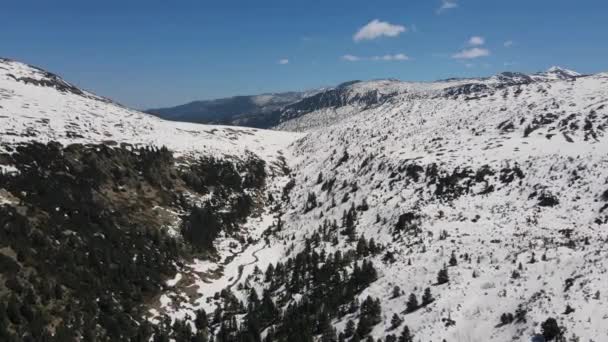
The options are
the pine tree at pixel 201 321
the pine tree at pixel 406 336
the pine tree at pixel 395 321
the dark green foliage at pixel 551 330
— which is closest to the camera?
the dark green foliage at pixel 551 330

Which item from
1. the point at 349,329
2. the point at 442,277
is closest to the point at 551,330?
the point at 442,277

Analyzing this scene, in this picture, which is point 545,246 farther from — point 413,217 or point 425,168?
point 425,168

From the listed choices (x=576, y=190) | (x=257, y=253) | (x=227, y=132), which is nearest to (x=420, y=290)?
(x=576, y=190)

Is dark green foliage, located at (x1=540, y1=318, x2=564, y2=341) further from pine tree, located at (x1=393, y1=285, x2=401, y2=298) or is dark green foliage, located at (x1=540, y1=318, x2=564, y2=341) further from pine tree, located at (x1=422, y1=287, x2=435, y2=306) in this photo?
pine tree, located at (x1=393, y1=285, x2=401, y2=298)

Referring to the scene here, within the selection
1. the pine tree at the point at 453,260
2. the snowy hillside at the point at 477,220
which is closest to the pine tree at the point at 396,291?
the snowy hillside at the point at 477,220

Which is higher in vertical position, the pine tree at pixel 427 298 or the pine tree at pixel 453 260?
the pine tree at pixel 453 260

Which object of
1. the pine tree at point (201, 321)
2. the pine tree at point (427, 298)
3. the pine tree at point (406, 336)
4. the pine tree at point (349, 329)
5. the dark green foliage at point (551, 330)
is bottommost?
the pine tree at point (201, 321)

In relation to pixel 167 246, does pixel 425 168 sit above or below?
above

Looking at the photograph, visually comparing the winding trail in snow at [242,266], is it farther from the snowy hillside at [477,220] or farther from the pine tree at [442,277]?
the pine tree at [442,277]
